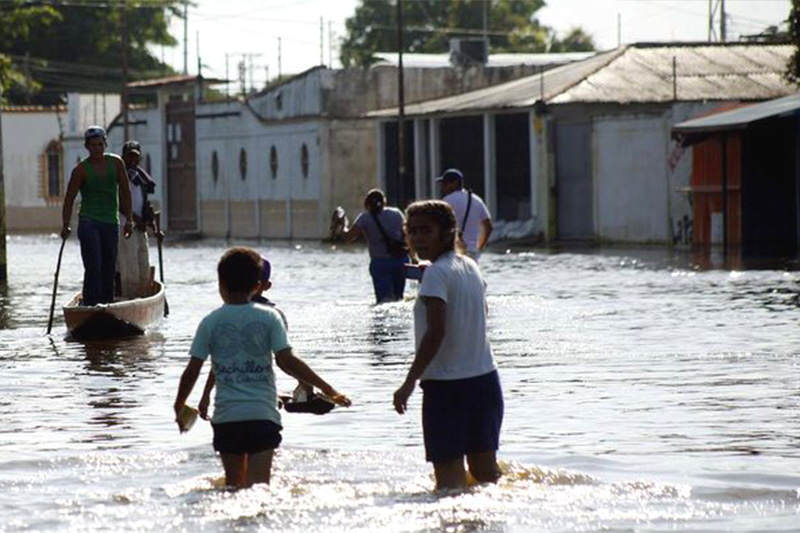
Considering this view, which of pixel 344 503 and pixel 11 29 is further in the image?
pixel 11 29

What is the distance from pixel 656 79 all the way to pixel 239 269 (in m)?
44.9

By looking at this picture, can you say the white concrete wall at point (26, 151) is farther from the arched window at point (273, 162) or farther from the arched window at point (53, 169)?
the arched window at point (273, 162)

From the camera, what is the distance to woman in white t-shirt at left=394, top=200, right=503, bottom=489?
9664 millimetres

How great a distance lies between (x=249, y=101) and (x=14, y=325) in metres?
46.7

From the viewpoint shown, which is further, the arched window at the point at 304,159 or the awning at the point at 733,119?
the arched window at the point at 304,159

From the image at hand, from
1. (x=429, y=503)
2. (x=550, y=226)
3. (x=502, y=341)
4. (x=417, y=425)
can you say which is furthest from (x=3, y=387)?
(x=550, y=226)

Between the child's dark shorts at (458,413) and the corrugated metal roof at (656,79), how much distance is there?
137 ft

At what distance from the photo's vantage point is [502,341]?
63.7ft

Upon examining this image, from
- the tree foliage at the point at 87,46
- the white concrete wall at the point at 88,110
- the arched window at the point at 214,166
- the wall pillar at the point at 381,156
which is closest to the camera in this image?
the wall pillar at the point at 381,156

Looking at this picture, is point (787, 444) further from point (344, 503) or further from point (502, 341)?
point (502, 341)

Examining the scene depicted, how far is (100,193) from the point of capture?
1972 centimetres

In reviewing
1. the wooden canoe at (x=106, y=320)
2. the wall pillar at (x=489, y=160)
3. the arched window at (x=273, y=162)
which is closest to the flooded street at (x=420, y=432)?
the wooden canoe at (x=106, y=320)

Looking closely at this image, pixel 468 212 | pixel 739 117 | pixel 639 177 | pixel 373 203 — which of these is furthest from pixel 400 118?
pixel 468 212

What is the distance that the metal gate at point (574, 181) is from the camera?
2031 inches
